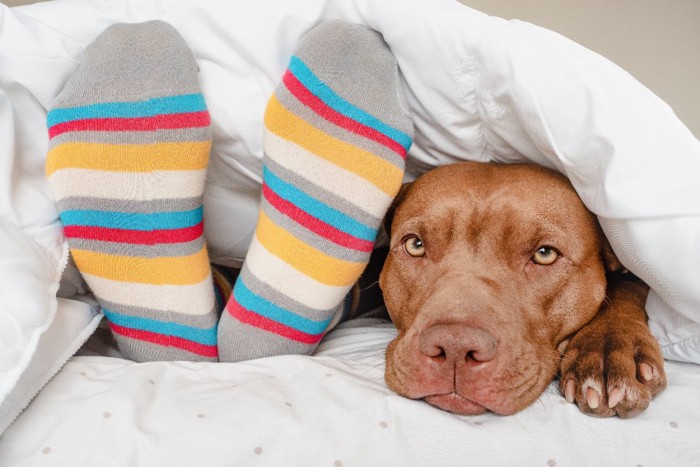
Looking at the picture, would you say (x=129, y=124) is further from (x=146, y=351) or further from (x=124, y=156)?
(x=146, y=351)

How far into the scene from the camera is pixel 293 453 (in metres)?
0.98

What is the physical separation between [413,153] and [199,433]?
0.94 m

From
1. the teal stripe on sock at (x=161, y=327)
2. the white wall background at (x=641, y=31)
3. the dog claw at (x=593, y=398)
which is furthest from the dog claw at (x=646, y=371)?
the white wall background at (x=641, y=31)

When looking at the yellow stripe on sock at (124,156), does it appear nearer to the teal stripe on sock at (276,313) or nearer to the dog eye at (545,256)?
the teal stripe on sock at (276,313)

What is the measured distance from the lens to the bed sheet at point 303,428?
976 millimetres

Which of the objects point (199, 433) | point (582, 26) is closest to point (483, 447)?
point (199, 433)

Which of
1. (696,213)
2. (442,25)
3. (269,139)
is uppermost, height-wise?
(442,25)

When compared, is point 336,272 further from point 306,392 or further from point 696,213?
point 696,213

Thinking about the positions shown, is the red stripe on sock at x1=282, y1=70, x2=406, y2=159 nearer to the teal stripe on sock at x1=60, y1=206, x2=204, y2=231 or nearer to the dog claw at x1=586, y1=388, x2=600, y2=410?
the teal stripe on sock at x1=60, y1=206, x2=204, y2=231

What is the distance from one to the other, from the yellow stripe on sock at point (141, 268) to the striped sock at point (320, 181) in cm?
14

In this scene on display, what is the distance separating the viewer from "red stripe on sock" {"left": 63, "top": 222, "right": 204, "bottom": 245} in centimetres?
136

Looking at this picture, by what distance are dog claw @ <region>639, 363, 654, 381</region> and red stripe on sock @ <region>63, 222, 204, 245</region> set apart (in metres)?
0.94

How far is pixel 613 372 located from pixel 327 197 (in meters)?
0.67

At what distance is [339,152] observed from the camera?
1.42 metres
